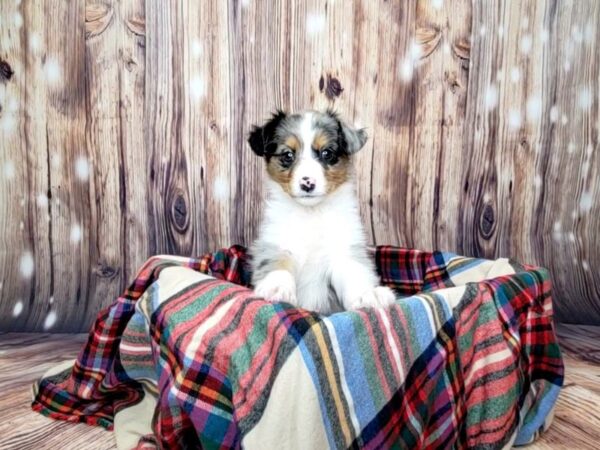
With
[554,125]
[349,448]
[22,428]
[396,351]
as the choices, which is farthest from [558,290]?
[22,428]

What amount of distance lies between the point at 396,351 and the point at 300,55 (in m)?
1.65

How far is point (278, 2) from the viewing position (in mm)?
2271

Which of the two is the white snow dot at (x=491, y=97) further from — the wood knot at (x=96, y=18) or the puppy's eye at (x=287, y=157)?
the wood knot at (x=96, y=18)

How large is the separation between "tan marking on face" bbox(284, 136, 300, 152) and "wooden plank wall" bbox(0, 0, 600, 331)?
1.54 ft

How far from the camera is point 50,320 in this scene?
2.36m

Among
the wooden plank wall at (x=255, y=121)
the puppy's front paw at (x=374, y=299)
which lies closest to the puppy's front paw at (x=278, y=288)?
the puppy's front paw at (x=374, y=299)

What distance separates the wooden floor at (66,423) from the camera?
1.39 meters

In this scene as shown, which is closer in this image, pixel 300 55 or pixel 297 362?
pixel 297 362

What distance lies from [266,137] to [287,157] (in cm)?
14

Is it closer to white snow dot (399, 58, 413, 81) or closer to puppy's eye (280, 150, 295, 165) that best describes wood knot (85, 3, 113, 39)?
puppy's eye (280, 150, 295, 165)

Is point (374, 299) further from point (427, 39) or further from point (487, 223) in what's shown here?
point (427, 39)

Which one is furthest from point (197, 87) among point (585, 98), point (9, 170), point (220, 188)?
point (585, 98)

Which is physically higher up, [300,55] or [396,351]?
[300,55]

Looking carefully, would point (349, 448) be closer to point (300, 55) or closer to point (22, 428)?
point (22, 428)
